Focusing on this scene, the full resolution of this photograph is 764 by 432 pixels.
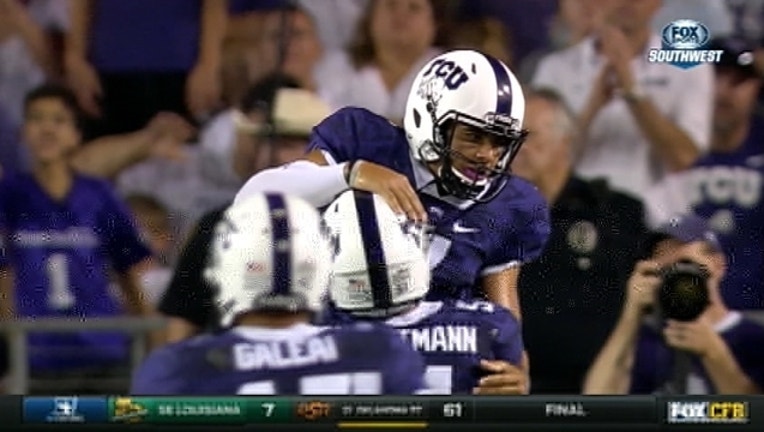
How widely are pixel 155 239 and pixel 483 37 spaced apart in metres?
0.92

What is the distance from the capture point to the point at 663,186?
6.10 meters

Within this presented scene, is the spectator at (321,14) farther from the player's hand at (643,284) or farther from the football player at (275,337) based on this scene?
the player's hand at (643,284)

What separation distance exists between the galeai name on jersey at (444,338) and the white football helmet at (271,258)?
241 millimetres

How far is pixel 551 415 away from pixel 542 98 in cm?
77

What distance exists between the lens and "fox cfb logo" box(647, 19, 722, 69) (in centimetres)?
607

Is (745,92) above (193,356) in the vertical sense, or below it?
above

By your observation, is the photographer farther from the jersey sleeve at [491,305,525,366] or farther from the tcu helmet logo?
the tcu helmet logo

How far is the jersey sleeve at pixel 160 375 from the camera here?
6.07 meters

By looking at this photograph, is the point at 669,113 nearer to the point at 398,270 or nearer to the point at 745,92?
the point at 745,92

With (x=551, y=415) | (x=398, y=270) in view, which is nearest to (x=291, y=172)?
(x=398, y=270)

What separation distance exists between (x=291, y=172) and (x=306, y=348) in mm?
423

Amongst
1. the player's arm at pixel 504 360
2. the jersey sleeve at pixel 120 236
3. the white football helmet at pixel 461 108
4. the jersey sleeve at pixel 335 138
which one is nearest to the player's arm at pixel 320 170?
the jersey sleeve at pixel 335 138

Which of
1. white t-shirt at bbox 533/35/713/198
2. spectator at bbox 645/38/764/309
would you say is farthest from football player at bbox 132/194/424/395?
spectator at bbox 645/38/764/309

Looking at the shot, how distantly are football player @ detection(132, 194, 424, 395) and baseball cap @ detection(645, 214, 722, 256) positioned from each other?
0.64 metres
